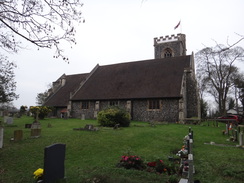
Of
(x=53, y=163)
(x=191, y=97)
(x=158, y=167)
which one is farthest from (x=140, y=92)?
(x=53, y=163)

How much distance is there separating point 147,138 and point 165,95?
37.2 feet

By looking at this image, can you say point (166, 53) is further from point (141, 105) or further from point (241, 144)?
point (241, 144)

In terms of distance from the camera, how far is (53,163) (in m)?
5.10

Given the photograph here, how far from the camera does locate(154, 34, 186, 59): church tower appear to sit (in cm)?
3753

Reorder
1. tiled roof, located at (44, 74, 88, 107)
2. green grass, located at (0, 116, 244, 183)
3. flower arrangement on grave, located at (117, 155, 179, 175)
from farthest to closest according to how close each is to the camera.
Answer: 1. tiled roof, located at (44, 74, 88, 107)
2. flower arrangement on grave, located at (117, 155, 179, 175)
3. green grass, located at (0, 116, 244, 183)

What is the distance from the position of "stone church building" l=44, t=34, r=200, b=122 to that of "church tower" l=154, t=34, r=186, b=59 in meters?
10.8

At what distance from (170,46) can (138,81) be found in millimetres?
16892

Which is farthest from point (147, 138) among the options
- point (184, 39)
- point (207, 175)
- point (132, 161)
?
point (184, 39)

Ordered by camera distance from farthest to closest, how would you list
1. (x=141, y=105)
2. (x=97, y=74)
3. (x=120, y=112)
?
(x=97, y=74)
(x=141, y=105)
(x=120, y=112)

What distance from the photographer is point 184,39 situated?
39.9m

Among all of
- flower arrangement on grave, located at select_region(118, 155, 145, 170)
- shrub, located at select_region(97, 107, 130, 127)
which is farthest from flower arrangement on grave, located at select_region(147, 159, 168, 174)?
shrub, located at select_region(97, 107, 130, 127)

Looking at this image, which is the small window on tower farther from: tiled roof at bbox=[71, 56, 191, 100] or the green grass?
the green grass

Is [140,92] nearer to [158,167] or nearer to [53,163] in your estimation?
[158,167]

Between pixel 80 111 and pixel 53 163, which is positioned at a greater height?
pixel 80 111
